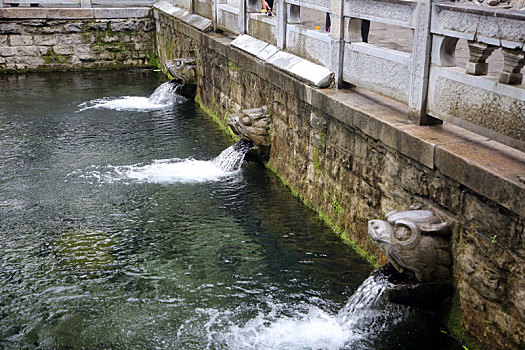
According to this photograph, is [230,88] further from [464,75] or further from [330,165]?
[464,75]

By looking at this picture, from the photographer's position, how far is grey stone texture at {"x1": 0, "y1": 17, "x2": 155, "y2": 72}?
16.5 m

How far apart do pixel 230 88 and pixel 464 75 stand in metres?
6.23

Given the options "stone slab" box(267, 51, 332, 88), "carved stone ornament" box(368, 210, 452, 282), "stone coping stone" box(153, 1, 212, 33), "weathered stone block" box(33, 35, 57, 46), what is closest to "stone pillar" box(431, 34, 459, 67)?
"carved stone ornament" box(368, 210, 452, 282)

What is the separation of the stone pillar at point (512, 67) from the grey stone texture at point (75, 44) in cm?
1428

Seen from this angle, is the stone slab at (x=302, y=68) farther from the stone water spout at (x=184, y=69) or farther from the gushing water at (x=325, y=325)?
the stone water spout at (x=184, y=69)

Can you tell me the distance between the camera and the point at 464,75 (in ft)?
15.8

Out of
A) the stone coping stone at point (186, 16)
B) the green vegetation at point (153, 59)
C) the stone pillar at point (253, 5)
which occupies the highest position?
the stone pillar at point (253, 5)

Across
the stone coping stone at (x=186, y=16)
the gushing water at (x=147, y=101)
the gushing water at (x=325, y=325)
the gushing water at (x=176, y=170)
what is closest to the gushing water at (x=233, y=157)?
the gushing water at (x=176, y=170)

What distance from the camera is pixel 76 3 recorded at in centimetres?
1695

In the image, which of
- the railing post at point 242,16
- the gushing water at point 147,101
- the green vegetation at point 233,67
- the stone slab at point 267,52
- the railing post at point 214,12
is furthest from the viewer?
the gushing water at point 147,101

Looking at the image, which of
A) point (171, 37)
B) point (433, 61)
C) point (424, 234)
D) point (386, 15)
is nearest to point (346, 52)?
point (386, 15)

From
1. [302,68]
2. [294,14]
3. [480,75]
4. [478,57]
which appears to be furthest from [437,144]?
[294,14]

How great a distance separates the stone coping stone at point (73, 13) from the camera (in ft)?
53.0

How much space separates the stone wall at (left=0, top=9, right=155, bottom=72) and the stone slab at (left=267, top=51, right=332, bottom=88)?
32.2 ft
